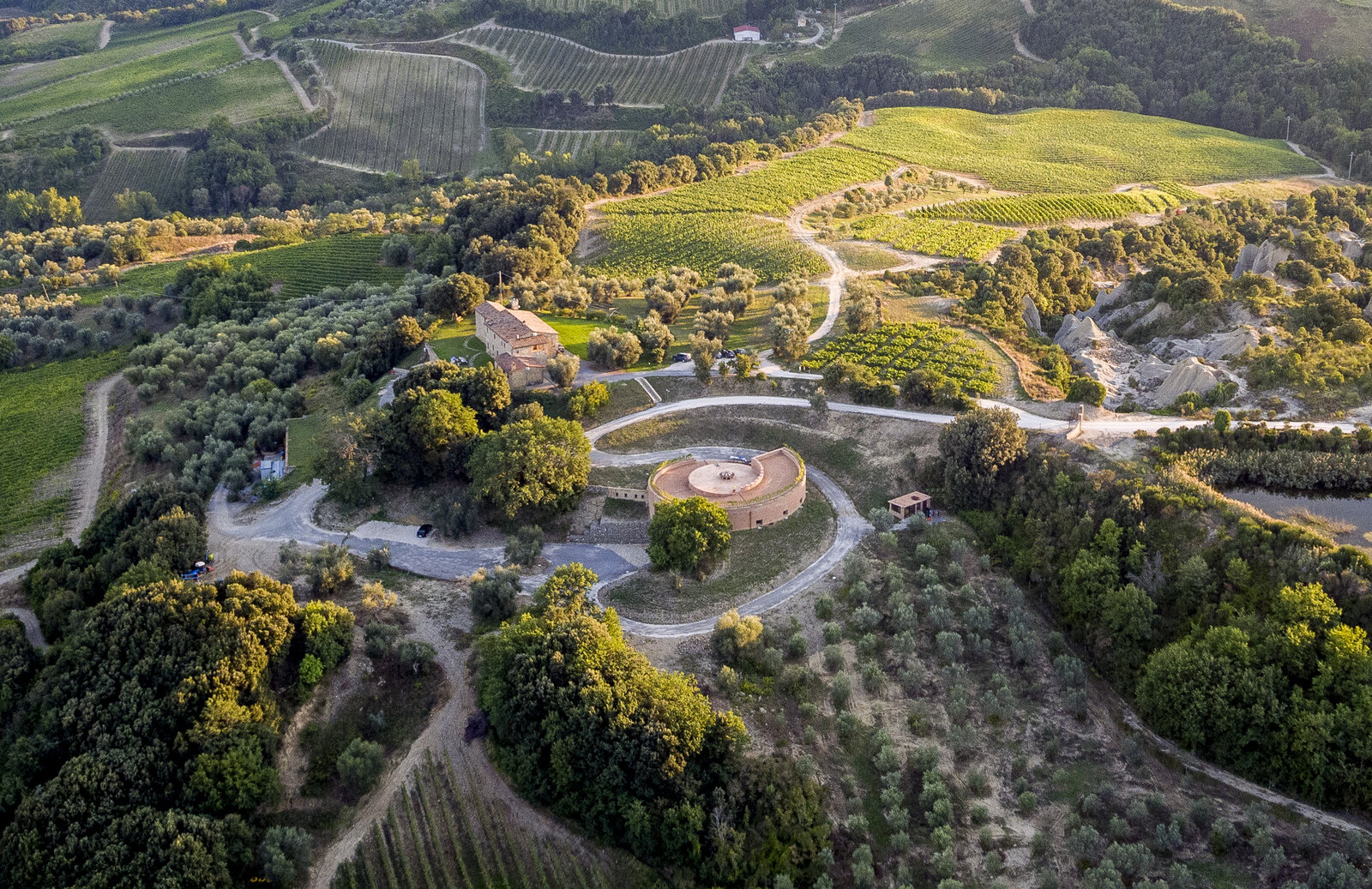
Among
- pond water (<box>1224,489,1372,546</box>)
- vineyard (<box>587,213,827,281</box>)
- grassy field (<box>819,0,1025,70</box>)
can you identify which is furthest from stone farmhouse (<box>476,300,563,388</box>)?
grassy field (<box>819,0,1025,70</box>)

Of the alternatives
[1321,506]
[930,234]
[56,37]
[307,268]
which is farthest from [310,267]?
[56,37]

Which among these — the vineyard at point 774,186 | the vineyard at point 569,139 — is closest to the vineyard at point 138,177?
the vineyard at point 569,139

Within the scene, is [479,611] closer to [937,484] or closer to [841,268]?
[937,484]

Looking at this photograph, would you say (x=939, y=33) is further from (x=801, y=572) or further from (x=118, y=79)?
(x=118, y=79)

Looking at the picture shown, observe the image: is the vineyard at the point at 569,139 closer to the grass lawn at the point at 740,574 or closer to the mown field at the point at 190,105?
the mown field at the point at 190,105

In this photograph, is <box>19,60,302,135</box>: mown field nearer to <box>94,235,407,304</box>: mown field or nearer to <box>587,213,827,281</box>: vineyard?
<box>94,235,407,304</box>: mown field

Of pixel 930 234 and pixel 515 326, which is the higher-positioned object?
pixel 515 326

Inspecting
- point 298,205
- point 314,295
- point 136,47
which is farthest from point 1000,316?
point 136,47
